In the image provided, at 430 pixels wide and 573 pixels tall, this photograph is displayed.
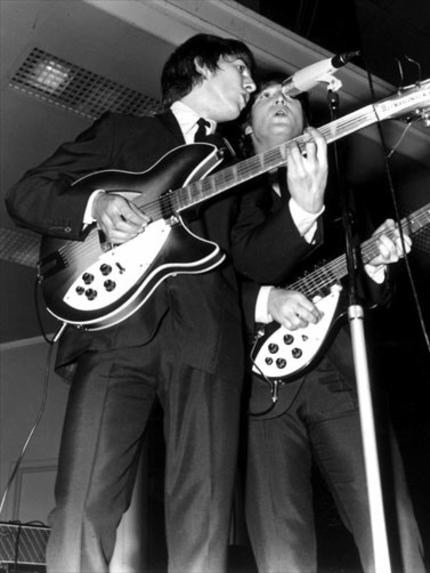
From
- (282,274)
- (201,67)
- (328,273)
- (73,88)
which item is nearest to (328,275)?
(328,273)

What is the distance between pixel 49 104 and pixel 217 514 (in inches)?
80.9

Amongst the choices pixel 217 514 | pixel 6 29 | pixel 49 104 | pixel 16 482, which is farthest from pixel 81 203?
pixel 16 482

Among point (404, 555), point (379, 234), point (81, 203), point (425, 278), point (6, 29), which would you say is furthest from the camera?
point (425, 278)

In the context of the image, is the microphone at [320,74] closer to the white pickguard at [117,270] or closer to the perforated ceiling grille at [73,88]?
the white pickguard at [117,270]

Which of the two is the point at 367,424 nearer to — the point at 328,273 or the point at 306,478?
the point at 306,478

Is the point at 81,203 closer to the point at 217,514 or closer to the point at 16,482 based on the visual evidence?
the point at 217,514

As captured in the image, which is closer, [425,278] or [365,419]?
[365,419]

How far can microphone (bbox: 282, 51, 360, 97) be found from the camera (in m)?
1.60

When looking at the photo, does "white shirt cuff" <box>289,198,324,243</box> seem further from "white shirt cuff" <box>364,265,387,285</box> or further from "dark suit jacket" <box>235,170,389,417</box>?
"white shirt cuff" <box>364,265,387,285</box>

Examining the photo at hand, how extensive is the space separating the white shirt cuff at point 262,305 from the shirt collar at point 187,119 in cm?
46

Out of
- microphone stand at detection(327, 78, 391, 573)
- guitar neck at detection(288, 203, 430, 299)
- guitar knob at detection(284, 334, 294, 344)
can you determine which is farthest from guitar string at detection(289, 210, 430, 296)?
microphone stand at detection(327, 78, 391, 573)

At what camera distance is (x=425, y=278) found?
411 cm

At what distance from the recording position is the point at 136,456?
150cm

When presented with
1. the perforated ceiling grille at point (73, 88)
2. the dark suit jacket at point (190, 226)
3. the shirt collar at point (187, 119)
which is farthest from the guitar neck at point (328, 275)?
the perforated ceiling grille at point (73, 88)
